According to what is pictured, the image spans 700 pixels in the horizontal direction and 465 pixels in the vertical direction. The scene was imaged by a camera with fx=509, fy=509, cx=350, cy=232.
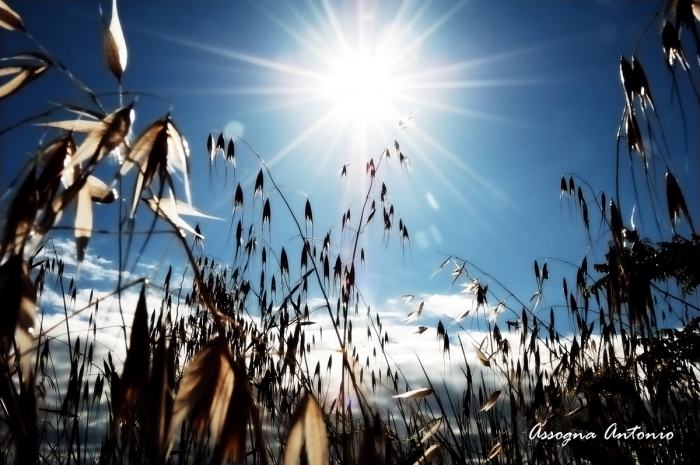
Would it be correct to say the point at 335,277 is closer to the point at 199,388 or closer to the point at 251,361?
the point at 251,361

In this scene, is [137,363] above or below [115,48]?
below

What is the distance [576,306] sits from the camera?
2402 mm

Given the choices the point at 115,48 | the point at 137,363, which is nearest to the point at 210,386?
the point at 137,363

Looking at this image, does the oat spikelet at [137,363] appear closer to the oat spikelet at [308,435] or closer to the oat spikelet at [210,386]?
the oat spikelet at [210,386]

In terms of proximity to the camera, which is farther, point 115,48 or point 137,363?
point 115,48

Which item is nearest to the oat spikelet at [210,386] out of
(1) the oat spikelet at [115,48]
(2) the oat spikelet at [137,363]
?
(2) the oat spikelet at [137,363]

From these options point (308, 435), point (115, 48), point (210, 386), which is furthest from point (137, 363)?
point (115, 48)

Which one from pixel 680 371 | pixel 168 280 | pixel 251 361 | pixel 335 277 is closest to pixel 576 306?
pixel 680 371

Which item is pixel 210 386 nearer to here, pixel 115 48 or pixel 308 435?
pixel 308 435

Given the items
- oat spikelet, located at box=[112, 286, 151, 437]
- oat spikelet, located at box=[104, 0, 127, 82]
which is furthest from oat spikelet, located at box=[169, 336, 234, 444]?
oat spikelet, located at box=[104, 0, 127, 82]

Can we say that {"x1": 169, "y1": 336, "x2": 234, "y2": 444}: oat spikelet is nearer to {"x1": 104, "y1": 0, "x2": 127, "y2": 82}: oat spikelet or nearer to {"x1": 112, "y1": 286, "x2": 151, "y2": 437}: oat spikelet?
{"x1": 112, "y1": 286, "x2": 151, "y2": 437}: oat spikelet

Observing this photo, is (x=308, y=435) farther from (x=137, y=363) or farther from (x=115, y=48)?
(x=115, y=48)

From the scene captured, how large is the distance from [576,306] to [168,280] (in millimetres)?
2196

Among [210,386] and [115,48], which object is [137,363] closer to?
[210,386]
